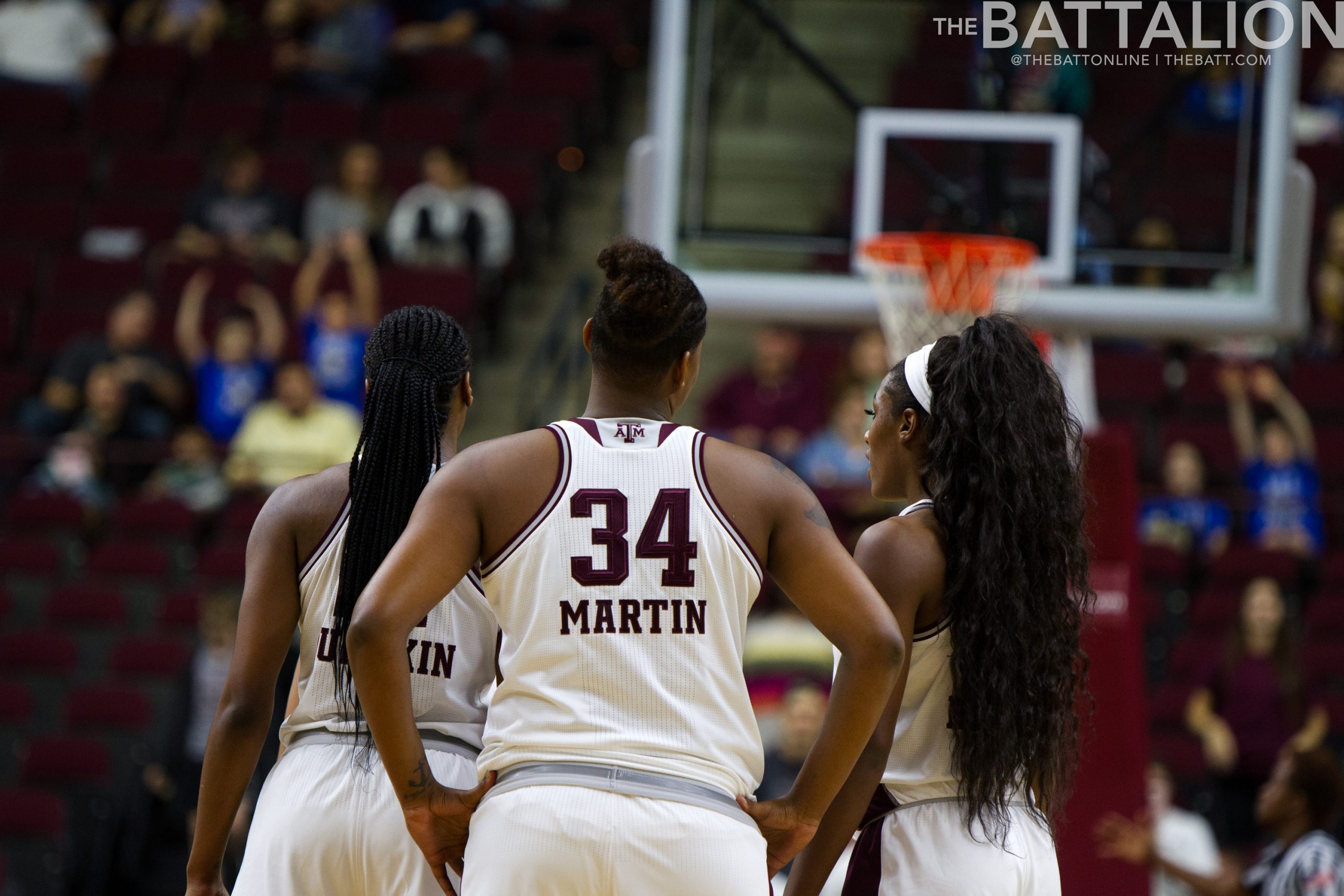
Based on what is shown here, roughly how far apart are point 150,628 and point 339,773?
687 centimetres

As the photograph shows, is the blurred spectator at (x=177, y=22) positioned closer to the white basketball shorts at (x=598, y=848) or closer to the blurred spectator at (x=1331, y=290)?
the blurred spectator at (x=1331, y=290)

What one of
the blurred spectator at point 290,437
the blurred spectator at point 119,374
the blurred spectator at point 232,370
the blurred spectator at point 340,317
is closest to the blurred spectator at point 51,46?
the blurred spectator at point 119,374

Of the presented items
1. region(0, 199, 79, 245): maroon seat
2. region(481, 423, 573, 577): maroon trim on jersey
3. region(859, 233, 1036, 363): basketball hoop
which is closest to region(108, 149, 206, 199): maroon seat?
region(0, 199, 79, 245): maroon seat

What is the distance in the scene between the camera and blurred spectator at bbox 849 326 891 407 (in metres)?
9.59

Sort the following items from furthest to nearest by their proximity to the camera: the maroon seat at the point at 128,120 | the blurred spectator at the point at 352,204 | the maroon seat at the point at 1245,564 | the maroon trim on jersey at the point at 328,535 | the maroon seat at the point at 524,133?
the maroon seat at the point at 128,120, the maroon seat at the point at 524,133, the blurred spectator at the point at 352,204, the maroon seat at the point at 1245,564, the maroon trim on jersey at the point at 328,535

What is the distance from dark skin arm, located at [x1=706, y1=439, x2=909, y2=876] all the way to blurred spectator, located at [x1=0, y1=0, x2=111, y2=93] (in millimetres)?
12379

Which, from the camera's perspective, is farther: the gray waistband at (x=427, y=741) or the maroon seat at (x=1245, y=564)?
the maroon seat at (x=1245, y=564)

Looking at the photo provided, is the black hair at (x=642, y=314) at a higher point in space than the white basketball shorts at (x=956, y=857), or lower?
higher

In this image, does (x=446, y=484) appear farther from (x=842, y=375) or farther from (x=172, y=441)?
(x=172, y=441)

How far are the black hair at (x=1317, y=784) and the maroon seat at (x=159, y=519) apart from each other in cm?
679

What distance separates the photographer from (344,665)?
3182 mm

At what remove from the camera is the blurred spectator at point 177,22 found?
14.1 metres

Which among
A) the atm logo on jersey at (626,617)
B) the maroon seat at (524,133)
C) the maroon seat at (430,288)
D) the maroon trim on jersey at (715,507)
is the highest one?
the maroon seat at (524,133)

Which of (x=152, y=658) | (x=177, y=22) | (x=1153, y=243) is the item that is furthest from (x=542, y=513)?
(x=177, y=22)
